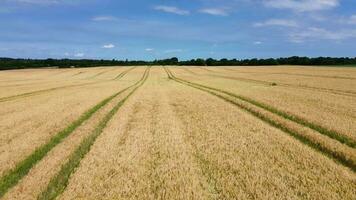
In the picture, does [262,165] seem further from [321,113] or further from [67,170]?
[321,113]

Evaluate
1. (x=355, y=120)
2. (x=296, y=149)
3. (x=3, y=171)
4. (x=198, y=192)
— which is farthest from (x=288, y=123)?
(x=3, y=171)

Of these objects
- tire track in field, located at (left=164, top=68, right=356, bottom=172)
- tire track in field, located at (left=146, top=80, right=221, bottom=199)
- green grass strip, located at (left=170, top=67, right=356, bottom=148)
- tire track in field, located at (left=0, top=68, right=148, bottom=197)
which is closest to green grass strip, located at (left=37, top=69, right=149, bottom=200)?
tire track in field, located at (left=0, top=68, right=148, bottom=197)

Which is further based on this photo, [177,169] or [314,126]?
[314,126]

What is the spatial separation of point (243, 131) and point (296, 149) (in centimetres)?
276

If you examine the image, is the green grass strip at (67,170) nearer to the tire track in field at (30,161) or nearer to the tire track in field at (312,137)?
the tire track in field at (30,161)

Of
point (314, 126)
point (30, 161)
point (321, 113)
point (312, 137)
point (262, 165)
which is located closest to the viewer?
point (262, 165)

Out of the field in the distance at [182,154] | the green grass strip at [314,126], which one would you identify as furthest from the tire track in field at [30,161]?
the green grass strip at [314,126]

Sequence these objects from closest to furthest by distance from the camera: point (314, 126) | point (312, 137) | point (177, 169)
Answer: point (177, 169) < point (312, 137) < point (314, 126)

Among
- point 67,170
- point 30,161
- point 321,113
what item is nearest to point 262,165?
point 67,170

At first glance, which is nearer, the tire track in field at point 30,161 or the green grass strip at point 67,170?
the green grass strip at point 67,170

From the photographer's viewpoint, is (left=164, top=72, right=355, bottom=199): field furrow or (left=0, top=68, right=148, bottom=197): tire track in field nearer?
(left=164, top=72, right=355, bottom=199): field furrow

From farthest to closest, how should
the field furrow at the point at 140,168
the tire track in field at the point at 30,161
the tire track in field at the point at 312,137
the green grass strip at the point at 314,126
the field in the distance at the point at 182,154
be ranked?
the green grass strip at the point at 314,126, the tire track in field at the point at 312,137, the tire track in field at the point at 30,161, the field in the distance at the point at 182,154, the field furrow at the point at 140,168

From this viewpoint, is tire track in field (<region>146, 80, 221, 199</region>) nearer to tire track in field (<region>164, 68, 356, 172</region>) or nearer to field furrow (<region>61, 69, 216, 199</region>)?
field furrow (<region>61, 69, 216, 199</region>)

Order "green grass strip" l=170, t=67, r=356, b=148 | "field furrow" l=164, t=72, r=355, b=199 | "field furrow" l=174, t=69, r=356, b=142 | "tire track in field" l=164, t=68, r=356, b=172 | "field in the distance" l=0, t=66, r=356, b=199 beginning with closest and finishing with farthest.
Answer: "field furrow" l=164, t=72, r=355, b=199 → "field in the distance" l=0, t=66, r=356, b=199 → "tire track in field" l=164, t=68, r=356, b=172 → "green grass strip" l=170, t=67, r=356, b=148 → "field furrow" l=174, t=69, r=356, b=142
